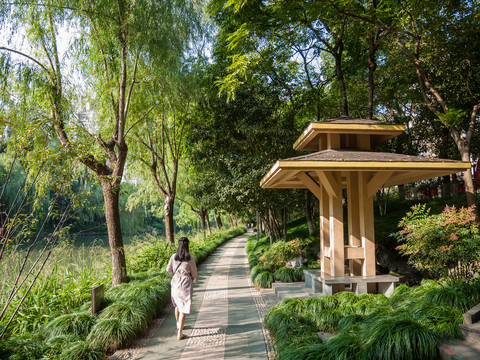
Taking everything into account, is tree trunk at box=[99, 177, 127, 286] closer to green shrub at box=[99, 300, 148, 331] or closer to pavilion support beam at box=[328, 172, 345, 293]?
green shrub at box=[99, 300, 148, 331]

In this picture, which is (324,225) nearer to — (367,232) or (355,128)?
(367,232)

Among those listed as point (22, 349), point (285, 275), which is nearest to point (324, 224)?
point (285, 275)

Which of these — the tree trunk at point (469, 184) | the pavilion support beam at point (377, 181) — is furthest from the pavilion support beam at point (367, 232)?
the tree trunk at point (469, 184)

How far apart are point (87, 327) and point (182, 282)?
1.50m

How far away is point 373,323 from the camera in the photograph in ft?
13.4

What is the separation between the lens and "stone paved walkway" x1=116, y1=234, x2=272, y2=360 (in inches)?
192

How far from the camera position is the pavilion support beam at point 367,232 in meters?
7.19

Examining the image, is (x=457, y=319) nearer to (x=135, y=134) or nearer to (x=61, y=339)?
(x=61, y=339)

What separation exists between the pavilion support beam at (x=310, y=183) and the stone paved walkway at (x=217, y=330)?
2.70 meters

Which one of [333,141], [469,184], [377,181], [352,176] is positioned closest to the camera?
[377,181]

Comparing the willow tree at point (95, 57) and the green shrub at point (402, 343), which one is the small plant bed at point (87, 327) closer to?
the willow tree at point (95, 57)

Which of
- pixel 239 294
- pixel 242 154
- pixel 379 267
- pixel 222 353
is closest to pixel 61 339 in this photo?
pixel 222 353

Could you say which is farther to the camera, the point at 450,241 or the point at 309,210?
the point at 309,210

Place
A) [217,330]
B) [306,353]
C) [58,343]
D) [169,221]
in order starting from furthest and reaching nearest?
[169,221]
[217,330]
[58,343]
[306,353]
